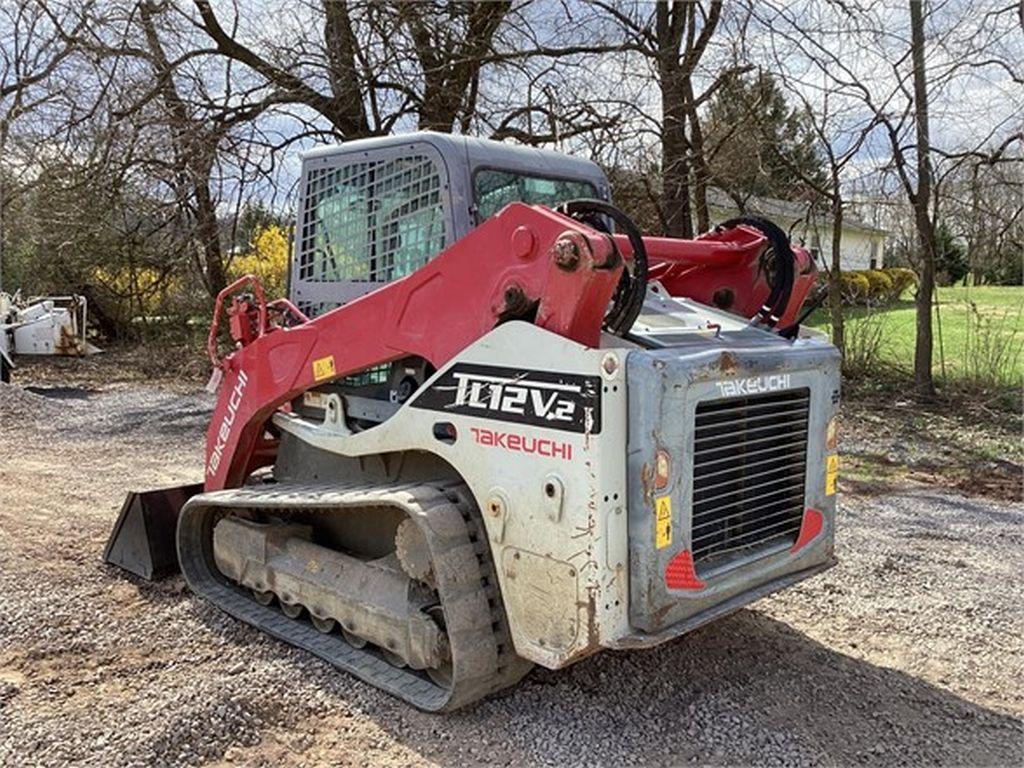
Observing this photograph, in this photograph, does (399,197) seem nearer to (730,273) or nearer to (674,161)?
(730,273)

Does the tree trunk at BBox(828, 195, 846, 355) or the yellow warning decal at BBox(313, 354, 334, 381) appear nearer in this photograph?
the yellow warning decal at BBox(313, 354, 334, 381)

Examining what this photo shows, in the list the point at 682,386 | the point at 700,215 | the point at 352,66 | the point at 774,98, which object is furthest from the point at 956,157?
the point at 682,386

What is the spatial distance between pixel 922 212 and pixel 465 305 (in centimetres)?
859

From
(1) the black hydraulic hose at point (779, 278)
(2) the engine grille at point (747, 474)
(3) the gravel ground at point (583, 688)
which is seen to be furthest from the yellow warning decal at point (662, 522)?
(1) the black hydraulic hose at point (779, 278)

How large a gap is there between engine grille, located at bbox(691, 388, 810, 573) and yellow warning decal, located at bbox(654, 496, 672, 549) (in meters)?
0.20

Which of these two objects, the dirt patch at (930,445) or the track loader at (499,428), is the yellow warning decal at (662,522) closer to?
the track loader at (499,428)

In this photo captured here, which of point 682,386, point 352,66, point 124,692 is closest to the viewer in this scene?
point 682,386

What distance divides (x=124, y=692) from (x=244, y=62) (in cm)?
1068

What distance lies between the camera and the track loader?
295cm

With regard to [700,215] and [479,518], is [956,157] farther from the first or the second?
[479,518]

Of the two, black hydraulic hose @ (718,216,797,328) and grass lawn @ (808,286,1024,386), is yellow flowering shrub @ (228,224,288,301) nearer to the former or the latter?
grass lawn @ (808,286,1024,386)

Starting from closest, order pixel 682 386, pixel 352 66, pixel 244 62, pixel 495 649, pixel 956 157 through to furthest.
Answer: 1. pixel 682 386
2. pixel 495 649
3. pixel 956 157
4. pixel 352 66
5. pixel 244 62

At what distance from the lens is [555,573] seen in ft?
9.83

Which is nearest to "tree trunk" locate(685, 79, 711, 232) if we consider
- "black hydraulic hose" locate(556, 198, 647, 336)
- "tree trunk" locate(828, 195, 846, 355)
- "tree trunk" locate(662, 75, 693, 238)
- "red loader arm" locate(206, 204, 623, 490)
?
"tree trunk" locate(662, 75, 693, 238)
